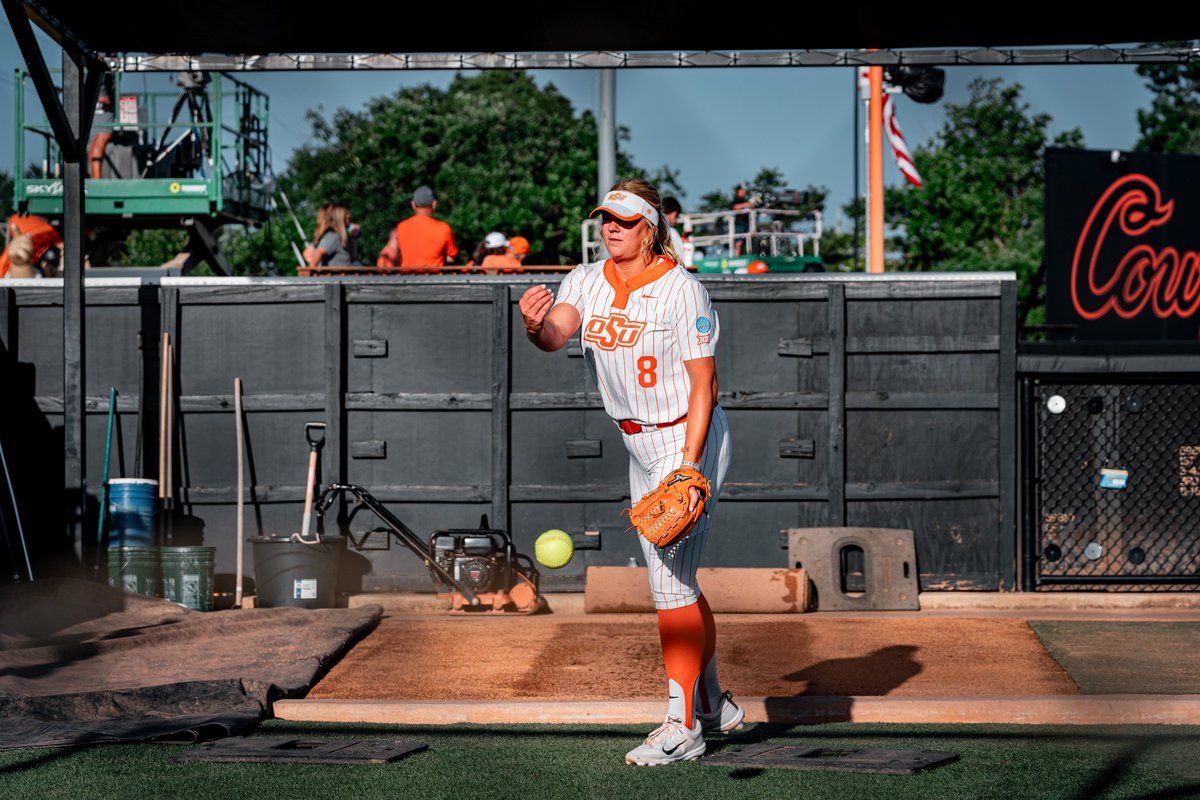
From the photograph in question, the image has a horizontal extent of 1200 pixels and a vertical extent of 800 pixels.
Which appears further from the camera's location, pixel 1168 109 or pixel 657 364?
pixel 1168 109

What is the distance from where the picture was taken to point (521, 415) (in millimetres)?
10648

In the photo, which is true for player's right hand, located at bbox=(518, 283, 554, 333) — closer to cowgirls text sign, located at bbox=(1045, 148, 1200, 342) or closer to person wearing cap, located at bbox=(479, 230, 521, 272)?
person wearing cap, located at bbox=(479, 230, 521, 272)

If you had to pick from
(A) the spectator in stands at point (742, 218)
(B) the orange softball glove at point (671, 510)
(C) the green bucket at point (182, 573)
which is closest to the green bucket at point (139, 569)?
(C) the green bucket at point (182, 573)

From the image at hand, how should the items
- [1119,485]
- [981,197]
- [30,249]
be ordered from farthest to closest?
[981,197] → [30,249] → [1119,485]

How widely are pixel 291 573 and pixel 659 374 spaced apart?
5705mm

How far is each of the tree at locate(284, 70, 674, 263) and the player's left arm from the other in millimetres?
35666

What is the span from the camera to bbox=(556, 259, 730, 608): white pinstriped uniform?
5008 mm

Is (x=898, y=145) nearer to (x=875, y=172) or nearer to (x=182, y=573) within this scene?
(x=875, y=172)

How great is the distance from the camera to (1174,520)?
10609mm

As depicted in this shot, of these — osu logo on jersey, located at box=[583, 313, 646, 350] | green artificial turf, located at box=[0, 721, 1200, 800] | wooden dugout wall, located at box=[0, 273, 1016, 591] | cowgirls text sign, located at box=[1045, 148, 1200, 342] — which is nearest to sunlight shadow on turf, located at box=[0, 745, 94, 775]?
green artificial turf, located at box=[0, 721, 1200, 800]

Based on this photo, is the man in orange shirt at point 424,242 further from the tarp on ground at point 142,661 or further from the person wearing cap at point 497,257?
the tarp on ground at point 142,661

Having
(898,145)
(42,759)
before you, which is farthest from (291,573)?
(898,145)

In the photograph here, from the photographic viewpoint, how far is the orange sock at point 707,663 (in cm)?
522

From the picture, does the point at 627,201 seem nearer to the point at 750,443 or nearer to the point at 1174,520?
the point at 750,443
